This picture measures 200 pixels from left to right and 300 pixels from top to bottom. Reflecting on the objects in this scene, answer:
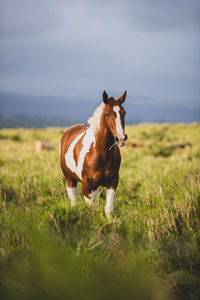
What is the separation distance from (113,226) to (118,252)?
432 mm

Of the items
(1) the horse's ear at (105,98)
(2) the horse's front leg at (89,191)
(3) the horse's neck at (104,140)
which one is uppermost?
(1) the horse's ear at (105,98)

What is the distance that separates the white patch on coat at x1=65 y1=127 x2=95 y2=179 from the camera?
3.59 m

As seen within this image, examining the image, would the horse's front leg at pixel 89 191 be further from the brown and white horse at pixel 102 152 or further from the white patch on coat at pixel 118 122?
the white patch on coat at pixel 118 122

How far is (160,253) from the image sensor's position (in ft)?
8.13

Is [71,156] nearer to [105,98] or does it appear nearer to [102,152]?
[102,152]

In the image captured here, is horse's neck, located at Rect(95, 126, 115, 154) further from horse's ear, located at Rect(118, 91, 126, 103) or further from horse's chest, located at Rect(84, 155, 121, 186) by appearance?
horse's ear, located at Rect(118, 91, 126, 103)

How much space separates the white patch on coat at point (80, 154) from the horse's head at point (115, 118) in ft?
1.69

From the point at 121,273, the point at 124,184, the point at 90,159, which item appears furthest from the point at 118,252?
the point at 124,184

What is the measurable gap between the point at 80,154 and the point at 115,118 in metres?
0.94

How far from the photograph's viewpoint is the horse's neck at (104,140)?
10.9 ft

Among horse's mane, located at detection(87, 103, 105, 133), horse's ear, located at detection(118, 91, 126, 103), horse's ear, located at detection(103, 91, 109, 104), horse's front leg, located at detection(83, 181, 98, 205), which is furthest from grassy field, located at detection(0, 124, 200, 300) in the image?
horse's ear, located at detection(118, 91, 126, 103)

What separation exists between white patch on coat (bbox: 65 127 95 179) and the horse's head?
1.69ft

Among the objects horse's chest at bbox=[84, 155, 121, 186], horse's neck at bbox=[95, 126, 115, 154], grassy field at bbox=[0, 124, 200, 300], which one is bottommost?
grassy field at bbox=[0, 124, 200, 300]

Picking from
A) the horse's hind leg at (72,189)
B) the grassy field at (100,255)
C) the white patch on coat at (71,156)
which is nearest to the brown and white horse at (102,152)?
the white patch on coat at (71,156)
